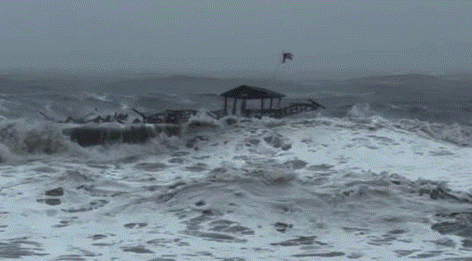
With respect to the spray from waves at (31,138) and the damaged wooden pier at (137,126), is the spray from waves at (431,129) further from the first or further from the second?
the spray from waves at (31,138)

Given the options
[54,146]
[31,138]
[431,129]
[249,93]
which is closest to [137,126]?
[54,146]

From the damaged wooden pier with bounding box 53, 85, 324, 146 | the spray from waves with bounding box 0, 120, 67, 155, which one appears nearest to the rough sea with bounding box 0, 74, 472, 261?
the spray from waves with bounding box 0, 120, 67, 155

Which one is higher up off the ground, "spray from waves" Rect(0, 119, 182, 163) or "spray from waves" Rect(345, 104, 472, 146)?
"spray from waves" Rect(345, 104, 472, 146)

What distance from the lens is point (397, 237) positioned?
1109cm

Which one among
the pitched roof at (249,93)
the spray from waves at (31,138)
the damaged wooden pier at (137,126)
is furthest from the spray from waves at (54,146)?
the pitched roof at (249,93)

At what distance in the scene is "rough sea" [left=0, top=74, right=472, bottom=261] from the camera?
408 inches

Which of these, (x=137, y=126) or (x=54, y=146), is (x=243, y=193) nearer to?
(x=54, y=146)

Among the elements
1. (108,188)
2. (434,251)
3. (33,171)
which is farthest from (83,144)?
(434,251)

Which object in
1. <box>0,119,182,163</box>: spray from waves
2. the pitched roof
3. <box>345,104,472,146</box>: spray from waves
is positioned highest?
the pitched roof

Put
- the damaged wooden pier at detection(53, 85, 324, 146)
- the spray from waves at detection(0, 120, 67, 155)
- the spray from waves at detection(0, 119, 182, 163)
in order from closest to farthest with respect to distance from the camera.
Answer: the spray from waves at detection(0, 119, 182, 163) → the spray from waves at detection(0, 120, 67, 155) → the damaged wooden pier at detection(53, 85, 324, 146)

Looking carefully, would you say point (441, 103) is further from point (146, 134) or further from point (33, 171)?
point (33, 171)

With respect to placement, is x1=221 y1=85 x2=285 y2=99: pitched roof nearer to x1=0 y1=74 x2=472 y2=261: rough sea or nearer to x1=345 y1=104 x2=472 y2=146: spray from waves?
x1=0 y1=74 x2=472 y2=261: rough sea

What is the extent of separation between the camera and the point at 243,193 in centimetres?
1351

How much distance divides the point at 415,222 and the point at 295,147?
26.8 feet
